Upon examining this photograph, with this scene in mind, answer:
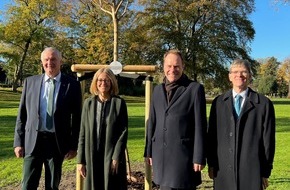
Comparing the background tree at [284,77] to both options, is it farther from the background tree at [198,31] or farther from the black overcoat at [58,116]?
the black overcoat at [58,116]

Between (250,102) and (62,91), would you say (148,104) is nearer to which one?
(62,91)

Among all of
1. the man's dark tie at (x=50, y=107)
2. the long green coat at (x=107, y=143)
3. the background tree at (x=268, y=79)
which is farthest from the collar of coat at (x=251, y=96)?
the background tree at (x=268, y=79)

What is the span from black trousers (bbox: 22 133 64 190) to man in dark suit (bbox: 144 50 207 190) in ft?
4.25

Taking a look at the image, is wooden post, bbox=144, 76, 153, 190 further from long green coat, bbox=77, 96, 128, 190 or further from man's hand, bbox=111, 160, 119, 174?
man's hand, bbox=111, 160, 119, 174

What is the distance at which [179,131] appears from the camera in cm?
409

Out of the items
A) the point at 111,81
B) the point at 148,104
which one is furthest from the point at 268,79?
the point at 111,81

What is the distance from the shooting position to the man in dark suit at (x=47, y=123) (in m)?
4.59

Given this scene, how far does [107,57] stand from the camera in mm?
36969

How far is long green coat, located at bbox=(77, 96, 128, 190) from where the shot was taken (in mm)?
4449

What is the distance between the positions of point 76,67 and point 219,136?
8.46 feet

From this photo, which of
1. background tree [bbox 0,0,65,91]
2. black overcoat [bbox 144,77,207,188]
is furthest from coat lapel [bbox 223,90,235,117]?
background tree [bbox 0,0,65,91]

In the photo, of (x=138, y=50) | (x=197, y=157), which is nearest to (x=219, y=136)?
(x=197, y=157)

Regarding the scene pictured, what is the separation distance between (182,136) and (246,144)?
0.68 m

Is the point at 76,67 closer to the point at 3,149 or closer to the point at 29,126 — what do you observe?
the point at 29,126
